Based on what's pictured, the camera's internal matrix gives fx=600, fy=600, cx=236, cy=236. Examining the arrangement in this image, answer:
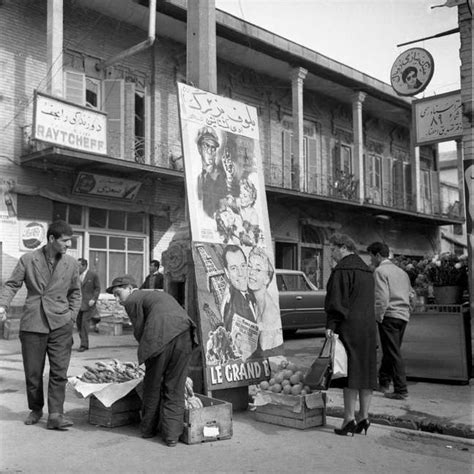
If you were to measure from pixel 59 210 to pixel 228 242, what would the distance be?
9.69 meters

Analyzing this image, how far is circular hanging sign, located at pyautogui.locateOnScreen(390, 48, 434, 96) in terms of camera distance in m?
11.6

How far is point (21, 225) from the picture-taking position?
13.9 meters

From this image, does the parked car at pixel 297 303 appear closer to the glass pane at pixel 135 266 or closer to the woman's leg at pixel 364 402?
the glass pane at pixel 135 266

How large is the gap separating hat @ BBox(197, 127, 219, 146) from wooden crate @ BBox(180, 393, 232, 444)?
271cm

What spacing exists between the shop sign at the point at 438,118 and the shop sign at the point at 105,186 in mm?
7995

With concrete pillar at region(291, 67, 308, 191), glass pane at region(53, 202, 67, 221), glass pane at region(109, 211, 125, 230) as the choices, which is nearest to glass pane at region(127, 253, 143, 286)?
glass pane at region(109, 211, 125, 230)

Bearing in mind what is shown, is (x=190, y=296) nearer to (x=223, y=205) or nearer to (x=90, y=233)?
(x=223, y=205)

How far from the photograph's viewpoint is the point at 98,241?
1565 centimetres

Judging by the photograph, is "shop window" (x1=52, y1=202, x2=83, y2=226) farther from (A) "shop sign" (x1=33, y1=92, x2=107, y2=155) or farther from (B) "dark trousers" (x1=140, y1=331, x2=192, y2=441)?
(B) "dark trousers" (x1=140, y1=331, x2=192, y2=441)

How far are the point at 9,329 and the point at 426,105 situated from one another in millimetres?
9582

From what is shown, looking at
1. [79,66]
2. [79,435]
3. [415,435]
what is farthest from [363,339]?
[79,66]

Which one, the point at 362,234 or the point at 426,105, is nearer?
the point at 426,105

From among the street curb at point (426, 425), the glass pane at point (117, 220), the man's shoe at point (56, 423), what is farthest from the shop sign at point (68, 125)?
the street curb at point (426, 425)

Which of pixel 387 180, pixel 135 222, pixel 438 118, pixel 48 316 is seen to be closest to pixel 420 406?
pixel 48 316
